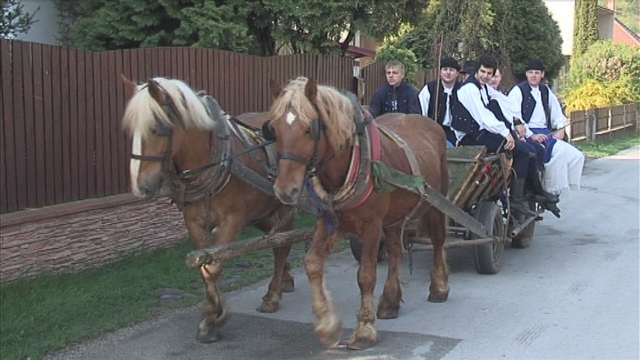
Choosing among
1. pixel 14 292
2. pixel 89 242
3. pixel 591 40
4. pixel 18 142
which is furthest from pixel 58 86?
pixel 591 40

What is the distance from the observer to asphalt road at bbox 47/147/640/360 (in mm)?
4898

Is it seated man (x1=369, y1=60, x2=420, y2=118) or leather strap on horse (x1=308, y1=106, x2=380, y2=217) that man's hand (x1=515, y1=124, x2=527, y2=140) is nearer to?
seated man (x1=369, y1=60, x2=420, y2=118)

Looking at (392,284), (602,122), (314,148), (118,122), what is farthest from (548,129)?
(602,122)

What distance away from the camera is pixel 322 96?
14.0 feet

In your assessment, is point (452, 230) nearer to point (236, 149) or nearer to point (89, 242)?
point (236, 149)

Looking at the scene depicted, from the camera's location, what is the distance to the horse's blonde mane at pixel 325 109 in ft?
13.6

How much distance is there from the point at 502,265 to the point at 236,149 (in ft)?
11.7

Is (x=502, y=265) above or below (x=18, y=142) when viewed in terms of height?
below

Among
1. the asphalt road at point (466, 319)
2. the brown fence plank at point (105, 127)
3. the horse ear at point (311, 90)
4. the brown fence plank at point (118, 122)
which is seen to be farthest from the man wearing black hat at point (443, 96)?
the horse ear at point (311, 90)

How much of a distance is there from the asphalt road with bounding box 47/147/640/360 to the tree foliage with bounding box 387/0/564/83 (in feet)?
26.7

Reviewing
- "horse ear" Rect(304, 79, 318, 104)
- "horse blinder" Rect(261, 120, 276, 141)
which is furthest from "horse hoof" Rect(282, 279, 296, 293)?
"horse ear" Rect(304, 79, 318, 104)

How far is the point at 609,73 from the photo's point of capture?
27688 millimetres

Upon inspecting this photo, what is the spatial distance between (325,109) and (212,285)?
60.7 inches

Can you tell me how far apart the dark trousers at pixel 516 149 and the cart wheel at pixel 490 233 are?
618 millimetres
